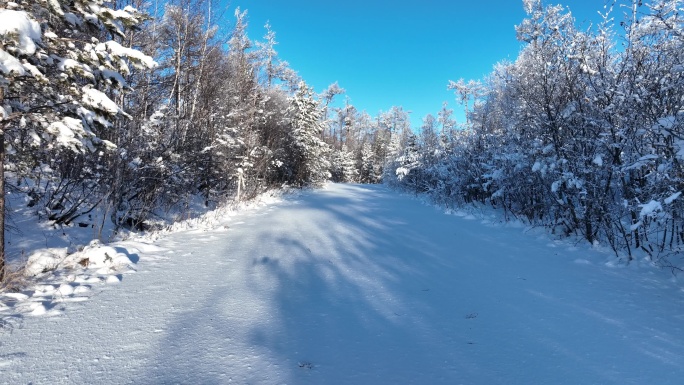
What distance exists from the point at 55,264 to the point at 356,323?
4.11 metres

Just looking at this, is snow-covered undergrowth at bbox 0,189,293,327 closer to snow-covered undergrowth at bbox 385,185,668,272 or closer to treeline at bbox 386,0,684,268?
treeline at bbox 386,0,684,268

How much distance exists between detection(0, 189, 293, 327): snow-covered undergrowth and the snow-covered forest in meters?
0.40

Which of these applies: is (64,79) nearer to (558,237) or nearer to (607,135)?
(607,135)

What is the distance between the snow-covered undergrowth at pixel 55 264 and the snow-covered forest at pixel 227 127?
40cm

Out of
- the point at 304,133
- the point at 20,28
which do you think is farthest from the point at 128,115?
the point at 304,133

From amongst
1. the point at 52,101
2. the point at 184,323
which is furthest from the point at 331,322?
the point at 52,101

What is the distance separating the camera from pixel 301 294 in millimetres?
4000

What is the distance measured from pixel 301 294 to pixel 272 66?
1008 inches

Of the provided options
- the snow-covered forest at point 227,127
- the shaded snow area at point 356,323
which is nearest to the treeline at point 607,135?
the snow-covered forest at point 227,127

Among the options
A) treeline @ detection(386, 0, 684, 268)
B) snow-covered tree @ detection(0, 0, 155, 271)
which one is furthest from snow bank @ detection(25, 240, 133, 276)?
treeline @ detection(386, 0, 684, 268)

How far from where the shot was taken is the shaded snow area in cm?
243

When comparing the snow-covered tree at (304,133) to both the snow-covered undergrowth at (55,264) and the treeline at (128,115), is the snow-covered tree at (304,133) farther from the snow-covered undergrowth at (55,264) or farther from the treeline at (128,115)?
the snow-covered undergrowth at (55,264)

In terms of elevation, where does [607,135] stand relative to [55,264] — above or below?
above

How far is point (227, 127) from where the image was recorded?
44.7 ft
